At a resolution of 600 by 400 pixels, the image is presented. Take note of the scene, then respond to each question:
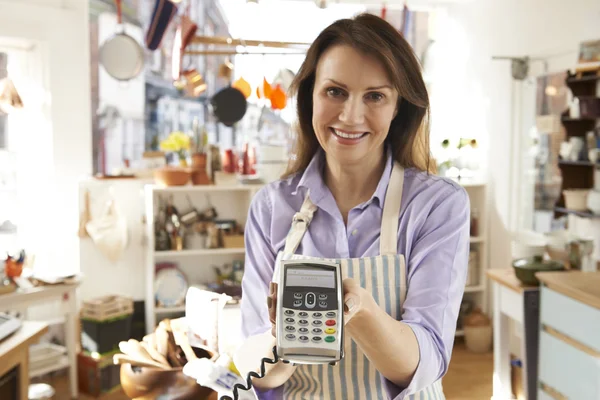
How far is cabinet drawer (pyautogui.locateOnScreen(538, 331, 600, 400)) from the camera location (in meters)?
2.40

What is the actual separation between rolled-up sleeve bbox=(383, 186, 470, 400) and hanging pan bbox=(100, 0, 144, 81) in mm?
3127

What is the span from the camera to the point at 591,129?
3439 mm

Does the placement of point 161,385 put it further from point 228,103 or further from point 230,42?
point 230,42

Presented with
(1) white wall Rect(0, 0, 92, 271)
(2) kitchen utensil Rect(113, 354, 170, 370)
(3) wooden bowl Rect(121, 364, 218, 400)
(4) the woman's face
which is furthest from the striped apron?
(1) white wall Rect(0, 0, 92, 271)

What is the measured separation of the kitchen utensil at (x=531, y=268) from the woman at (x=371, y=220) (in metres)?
1.84

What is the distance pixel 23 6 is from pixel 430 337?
3.74 metres

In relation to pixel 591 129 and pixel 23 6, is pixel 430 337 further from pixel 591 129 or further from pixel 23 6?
pixel 23 6

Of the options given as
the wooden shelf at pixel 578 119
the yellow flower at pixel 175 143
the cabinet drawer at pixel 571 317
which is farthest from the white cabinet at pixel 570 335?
the yellow flower at pixel 175 143

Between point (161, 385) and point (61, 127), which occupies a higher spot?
point (61, 127)

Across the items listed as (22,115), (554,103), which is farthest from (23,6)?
(554,103)

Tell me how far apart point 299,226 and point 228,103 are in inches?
109

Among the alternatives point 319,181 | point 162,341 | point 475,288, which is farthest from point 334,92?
point 475,288

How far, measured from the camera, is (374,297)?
1.20 m

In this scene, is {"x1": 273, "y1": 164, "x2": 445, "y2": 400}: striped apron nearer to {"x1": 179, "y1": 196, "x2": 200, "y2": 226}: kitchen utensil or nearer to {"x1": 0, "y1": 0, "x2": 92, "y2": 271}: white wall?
{"x1": 179, "y1": 196, "x2": 200, "y2": 226}: kitchen utensil
